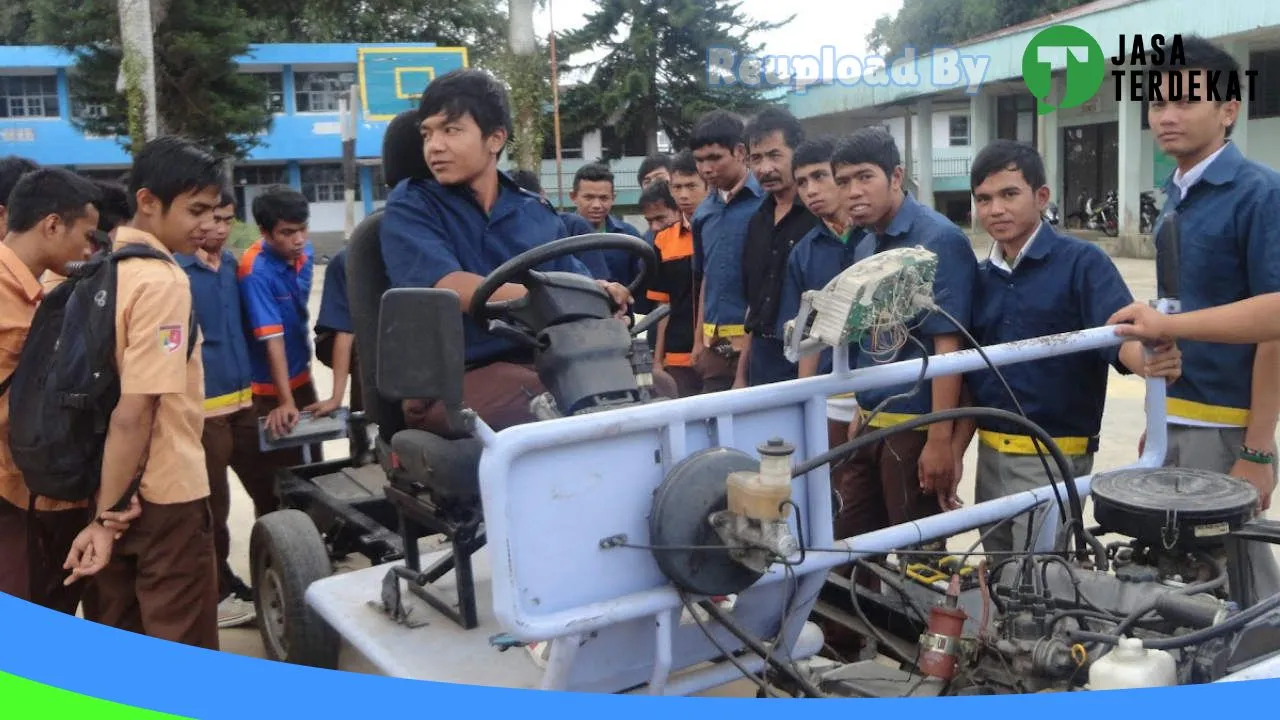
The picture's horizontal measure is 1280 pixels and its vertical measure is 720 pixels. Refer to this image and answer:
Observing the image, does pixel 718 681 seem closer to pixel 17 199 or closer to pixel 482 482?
pixel 482 482

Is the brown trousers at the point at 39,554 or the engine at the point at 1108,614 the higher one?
the engine at the point at 1108,614

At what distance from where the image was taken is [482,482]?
1846 millimetres

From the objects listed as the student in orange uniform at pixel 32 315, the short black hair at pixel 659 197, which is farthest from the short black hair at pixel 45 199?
the short black hair at pixel 659 197

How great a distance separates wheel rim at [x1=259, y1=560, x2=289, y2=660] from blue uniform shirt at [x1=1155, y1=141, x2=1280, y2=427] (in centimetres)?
277

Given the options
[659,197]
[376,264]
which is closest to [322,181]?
[659,197]

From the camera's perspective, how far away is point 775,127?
4922 mm

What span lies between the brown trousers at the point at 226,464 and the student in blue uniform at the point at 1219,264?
10.8 feet

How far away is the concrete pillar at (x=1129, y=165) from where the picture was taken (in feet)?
65.5

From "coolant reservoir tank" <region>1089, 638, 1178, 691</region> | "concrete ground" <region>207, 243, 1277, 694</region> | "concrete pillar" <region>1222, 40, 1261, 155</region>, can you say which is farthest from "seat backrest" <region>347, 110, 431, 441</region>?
"concrete pillar" <region>1222, 40, 1261, 155</region>

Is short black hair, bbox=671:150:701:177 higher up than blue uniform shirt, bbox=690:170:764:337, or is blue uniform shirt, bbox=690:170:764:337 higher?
short black hair, bbox=671:150:701:177

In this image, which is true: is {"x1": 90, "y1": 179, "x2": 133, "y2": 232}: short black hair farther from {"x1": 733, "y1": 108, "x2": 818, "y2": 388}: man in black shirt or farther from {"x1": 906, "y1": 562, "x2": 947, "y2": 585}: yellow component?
{"x1": 906, "y1": 562, "x2": 947, "y2": 585}: yellow component

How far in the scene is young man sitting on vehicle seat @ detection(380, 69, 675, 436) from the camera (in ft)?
9.52

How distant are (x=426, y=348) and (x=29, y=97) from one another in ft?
120

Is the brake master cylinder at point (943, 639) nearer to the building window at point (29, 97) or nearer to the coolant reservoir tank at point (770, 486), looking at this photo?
the coolant reservoir tank at point (770, 486)
